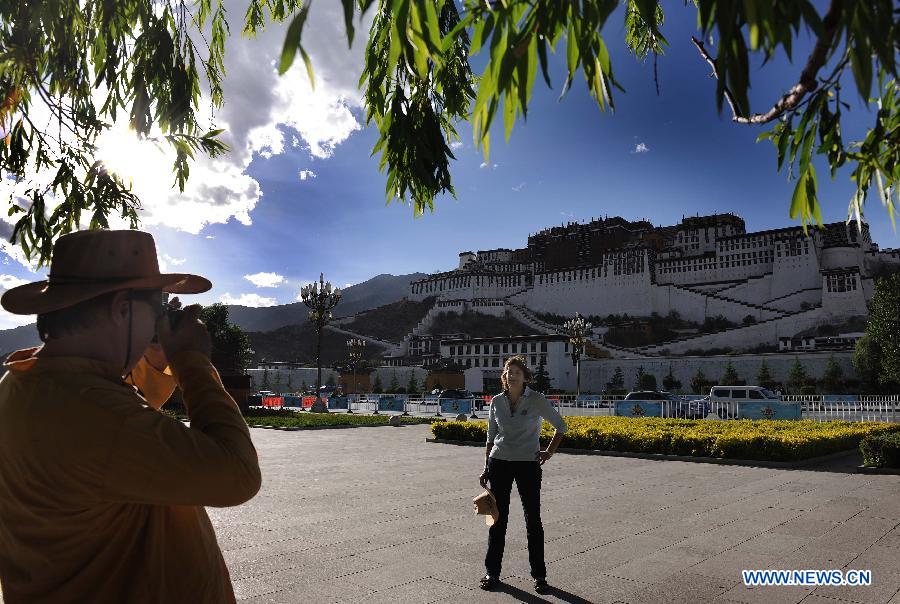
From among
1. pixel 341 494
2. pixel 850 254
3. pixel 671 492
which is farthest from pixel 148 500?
pixel 850 254

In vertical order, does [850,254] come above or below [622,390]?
above

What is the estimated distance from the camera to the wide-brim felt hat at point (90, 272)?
148 cm

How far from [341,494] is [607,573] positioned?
4.43 m

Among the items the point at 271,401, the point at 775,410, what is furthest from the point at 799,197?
the point at 271,401

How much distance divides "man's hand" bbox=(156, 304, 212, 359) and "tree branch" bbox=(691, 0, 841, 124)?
1.48 m

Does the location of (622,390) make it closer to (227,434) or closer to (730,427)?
(730,427)

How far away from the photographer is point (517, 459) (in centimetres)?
476

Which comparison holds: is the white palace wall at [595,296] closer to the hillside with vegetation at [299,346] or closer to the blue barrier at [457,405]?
the hillside with vegetation at [299,346]

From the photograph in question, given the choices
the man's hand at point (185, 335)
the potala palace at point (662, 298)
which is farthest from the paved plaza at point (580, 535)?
the potala palace at point (662, 298)

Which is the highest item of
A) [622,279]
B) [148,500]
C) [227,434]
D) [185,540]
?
[622,279]

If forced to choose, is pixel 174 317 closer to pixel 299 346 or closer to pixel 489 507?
pixel 489 507

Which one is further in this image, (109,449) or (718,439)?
(718,439)

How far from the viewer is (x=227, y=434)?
1438mm

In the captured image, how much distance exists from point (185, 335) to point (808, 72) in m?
1.93
